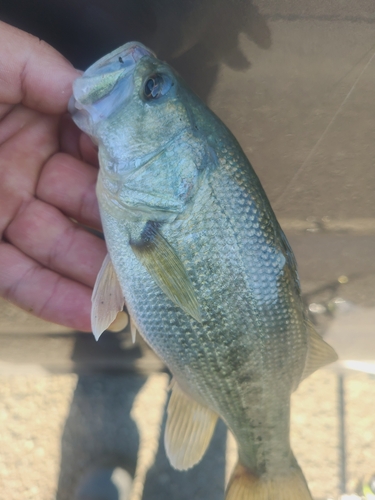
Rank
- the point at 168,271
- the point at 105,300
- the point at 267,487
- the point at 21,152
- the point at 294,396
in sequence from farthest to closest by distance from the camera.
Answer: the point at 294,396 → the point at 21,152 → the point at 267,487 → the point at 105,300 → the point at 168,271

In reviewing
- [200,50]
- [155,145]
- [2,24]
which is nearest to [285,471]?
[155,145]

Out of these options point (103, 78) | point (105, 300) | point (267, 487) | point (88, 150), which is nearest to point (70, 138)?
point (88, 150)

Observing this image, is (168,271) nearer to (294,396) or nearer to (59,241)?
(59,241)

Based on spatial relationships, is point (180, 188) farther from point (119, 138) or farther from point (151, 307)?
point (151, 307)

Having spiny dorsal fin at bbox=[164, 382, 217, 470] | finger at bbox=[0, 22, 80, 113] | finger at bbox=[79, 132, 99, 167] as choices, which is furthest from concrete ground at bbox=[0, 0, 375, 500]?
spiny dorsal fin at bbox=[164, 382, 217, 470]

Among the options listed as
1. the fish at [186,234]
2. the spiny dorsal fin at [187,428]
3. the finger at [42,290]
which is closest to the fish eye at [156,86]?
the fish at [186,234]
